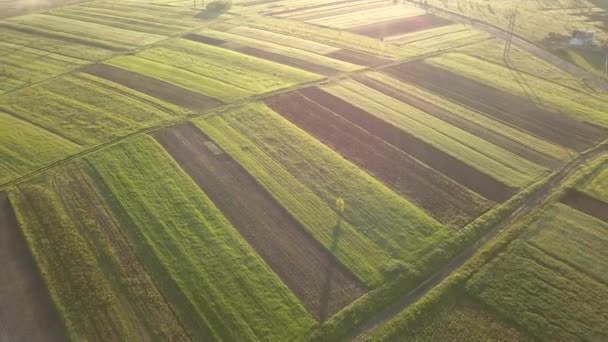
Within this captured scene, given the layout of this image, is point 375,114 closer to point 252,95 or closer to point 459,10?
point 252,95

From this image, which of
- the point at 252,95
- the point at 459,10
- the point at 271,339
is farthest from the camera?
the point at 459,10

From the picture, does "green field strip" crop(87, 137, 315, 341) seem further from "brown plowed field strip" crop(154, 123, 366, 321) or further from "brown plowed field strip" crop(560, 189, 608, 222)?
"brown plowed field strip" crop(560, 189, 608, 222)

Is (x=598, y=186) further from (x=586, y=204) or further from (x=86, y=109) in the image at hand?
(x=86, y=109)

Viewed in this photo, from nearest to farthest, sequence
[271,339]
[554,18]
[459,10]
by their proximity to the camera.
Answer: [271,339] → [554,18] → [459,10]

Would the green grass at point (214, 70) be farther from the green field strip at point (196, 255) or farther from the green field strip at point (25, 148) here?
the green field strip at point (196, 255)

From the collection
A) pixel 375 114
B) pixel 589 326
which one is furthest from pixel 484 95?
pixel 589 326

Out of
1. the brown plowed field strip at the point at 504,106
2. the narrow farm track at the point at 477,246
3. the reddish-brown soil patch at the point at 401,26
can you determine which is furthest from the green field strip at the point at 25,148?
the reddish-brown soil patch at the point at 401,26
